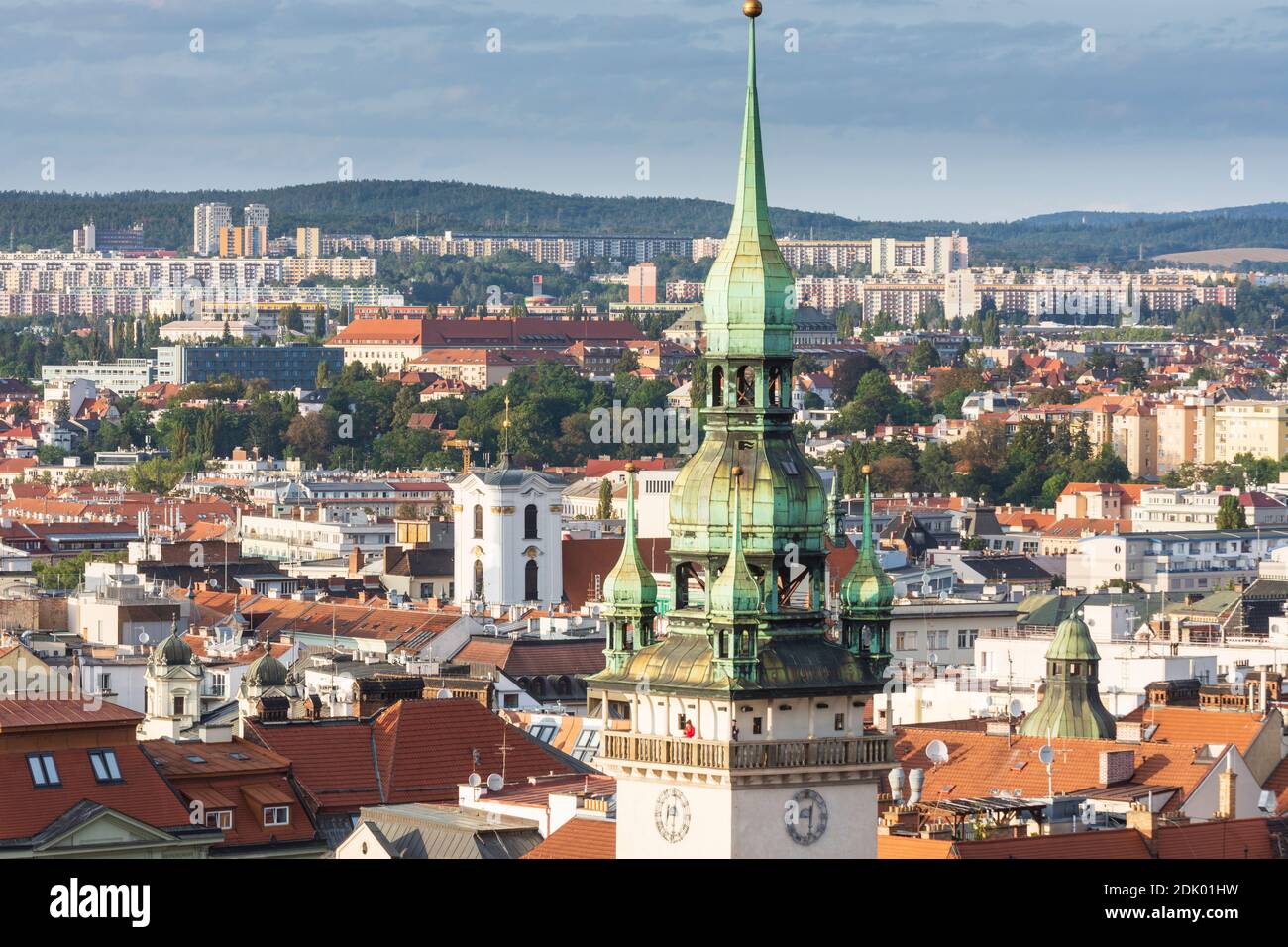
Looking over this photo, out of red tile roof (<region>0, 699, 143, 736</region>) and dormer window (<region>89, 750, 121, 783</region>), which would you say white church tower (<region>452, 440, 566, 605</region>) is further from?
dormer window (<region>89, 750, 121, 783</region>)

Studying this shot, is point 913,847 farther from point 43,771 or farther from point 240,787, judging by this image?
point 240,787

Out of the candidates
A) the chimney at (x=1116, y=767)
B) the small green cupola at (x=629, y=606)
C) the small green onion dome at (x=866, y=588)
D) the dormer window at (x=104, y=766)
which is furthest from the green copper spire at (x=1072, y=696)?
the small green cupola at (x=629, y=606)

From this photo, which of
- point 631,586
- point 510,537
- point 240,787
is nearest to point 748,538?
point 631,586

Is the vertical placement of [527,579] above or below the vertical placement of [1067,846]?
below

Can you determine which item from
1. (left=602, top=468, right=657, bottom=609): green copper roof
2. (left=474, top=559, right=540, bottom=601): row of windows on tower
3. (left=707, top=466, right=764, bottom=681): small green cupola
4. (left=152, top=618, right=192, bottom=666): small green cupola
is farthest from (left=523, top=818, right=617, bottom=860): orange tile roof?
(left=474, top=559, right=540, bottom=601): row of windows on tower
